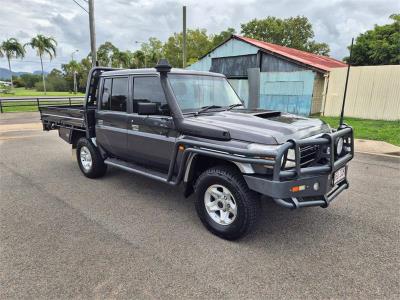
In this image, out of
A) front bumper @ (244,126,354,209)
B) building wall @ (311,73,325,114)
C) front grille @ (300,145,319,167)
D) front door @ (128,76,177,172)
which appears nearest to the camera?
front bumper @ (244,126,354,209)

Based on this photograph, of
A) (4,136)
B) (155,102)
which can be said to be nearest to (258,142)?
(155,102)

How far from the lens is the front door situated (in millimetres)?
4102

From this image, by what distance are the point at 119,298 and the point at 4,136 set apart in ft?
34.0

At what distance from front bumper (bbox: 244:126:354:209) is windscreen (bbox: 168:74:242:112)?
1.49m

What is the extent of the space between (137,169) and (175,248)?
68.5 inches

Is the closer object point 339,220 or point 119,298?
point 119,298

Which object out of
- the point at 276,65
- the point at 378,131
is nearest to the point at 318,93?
the point at 276,65

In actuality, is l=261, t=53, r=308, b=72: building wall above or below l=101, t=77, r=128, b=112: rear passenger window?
above

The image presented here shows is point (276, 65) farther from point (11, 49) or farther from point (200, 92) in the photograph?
point (11, 49)

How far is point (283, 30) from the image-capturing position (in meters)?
45.4

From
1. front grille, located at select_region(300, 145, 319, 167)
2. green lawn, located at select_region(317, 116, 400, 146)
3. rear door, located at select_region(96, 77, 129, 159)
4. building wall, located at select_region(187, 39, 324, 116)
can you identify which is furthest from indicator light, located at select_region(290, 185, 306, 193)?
building wall, located at select_region(187, 39, 324, 116)

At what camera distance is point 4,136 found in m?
10.6

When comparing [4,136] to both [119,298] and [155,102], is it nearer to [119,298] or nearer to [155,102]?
[155,102]

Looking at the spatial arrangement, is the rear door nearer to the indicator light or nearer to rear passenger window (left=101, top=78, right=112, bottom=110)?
rear passenger window (left=101, top=78, right=112, bottom=110)
